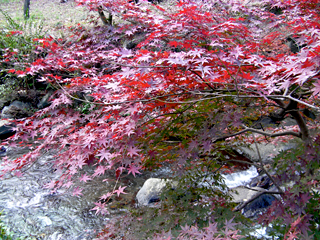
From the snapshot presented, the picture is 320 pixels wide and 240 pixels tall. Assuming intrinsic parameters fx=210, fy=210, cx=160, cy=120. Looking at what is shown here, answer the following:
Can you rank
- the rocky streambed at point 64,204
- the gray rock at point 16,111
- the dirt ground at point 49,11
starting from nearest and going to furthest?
the rocky streambed at point 64,204 < the gray rock at point 16,111 < the dirt ground at point 49,11

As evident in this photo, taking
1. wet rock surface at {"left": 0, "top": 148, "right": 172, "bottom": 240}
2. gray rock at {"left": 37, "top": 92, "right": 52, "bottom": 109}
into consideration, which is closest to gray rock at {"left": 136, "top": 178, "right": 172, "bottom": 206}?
wet rock surface at {"left": 0, "top": 148, "right": 172, "bottom": 240}

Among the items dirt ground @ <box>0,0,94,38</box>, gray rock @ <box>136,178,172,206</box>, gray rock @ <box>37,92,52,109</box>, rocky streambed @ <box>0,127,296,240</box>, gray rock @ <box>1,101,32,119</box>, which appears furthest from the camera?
dirt ground @ <box>0,0,94,38</box>

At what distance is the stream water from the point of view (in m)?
3.17

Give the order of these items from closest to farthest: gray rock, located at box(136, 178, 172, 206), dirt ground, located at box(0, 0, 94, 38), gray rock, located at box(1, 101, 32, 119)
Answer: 1. gray rock, located at box(136, 178, 172, 206)
2. gray rock, located at box(1, 101, 32, 119)
3. dirt ground, located at box(0, 0, 94, 38)

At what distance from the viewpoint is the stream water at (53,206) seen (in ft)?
10.4

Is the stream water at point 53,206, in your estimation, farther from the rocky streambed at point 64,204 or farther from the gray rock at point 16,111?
the gray rock at point 16,111

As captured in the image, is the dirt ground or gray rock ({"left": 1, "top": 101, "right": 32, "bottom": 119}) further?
the dirt ground

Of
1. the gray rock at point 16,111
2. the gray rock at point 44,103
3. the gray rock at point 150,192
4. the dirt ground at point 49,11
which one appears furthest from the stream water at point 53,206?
the dirt ground at point 49,11

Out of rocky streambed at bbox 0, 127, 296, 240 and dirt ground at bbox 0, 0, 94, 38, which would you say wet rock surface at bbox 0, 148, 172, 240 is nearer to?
rocky streambed at bbox 0, 127, 296, 240

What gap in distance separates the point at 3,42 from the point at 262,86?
9.01 m

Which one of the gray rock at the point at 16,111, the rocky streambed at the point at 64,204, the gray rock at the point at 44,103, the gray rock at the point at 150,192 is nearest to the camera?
the rocky streambed at the point at 64,204

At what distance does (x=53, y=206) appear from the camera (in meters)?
3.70

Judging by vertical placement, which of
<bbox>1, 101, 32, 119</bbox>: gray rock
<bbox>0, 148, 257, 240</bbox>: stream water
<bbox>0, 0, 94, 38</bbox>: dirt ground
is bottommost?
<bbox>0, 148, 257, 240</bbox>: stream water

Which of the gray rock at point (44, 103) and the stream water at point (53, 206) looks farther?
the gray rock at point (44, 103)
